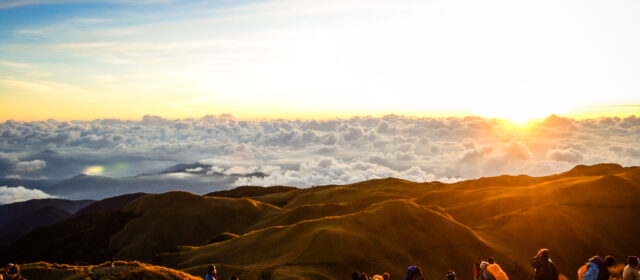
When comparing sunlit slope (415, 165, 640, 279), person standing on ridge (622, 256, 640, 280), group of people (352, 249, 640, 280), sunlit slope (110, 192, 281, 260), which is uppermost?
group of people (352, 249, 640, 280)

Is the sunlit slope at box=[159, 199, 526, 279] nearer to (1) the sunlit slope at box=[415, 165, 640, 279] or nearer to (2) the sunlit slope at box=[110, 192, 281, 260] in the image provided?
(1) the sunlit slope at box=[415, 165, 640, 279]

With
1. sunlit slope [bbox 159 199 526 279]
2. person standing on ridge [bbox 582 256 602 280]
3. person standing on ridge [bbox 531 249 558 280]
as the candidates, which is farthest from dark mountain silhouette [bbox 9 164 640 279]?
person standing on ridge [bbox 582 256 602 280]

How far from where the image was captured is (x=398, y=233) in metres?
64.3

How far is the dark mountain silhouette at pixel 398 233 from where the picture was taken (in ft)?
185

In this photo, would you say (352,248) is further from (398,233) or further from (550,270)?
(550,270)

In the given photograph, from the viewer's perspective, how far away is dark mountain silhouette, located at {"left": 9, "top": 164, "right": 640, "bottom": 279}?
56.4 meters

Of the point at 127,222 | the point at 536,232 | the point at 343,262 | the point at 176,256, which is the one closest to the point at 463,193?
the point at 536,232

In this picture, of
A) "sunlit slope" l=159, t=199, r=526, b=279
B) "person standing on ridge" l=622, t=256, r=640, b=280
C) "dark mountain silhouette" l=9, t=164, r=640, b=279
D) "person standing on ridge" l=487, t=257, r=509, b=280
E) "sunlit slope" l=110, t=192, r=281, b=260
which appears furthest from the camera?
"sunlit slope" l=110, t=192, r=281, b=260

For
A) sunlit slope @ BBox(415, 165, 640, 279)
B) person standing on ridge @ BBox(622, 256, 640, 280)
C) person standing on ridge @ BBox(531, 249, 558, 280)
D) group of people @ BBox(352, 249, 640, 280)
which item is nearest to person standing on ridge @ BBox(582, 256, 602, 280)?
group of people @ BBox(352, 249, 640, 280)

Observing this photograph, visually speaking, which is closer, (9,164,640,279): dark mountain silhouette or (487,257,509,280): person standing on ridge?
(487,257,509,280): person standing on ridge

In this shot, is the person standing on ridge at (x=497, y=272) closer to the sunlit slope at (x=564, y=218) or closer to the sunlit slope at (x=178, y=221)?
the sunlit slope at (x=564, y=218)

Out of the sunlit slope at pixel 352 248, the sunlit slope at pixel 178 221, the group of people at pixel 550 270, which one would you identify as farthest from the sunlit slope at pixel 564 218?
the sunlit slope at pixel 178 221

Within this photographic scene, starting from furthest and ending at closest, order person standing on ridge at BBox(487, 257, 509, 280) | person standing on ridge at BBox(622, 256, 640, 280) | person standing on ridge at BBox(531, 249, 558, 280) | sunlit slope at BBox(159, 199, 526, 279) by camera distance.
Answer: sunlit slope at BBox(159, 199, 526, 279) < person standing on ridge at BBox(622, 256, 640, 280) < person standing on ridge at BBox(487, 257, 509, 280) < person standing on ridge at BBox(531, 249, 558, 280)

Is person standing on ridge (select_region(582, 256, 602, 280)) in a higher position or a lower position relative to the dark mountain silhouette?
higher
